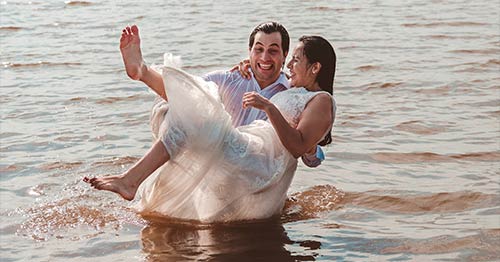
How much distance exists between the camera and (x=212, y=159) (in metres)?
5.57

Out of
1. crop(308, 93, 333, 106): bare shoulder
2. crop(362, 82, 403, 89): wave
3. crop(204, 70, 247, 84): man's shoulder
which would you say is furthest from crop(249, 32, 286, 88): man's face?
crop(362, 82, 403, 89): wave

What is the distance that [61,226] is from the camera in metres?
5.98

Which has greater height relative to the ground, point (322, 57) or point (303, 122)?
point (322, 57)

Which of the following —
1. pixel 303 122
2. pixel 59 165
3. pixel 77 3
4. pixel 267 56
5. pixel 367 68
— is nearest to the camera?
pixel 303 122

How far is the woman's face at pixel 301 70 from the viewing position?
19.3 feet

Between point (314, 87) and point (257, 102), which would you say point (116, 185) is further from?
point (314, 87)

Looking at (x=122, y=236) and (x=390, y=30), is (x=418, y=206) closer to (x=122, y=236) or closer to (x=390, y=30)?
(x=122, y=236)

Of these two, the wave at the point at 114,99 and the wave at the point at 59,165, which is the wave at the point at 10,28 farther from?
the wave at the point at 59,165

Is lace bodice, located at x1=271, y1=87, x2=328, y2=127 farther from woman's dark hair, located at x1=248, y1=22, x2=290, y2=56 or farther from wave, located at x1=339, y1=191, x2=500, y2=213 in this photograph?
wave, located at x1=339, y1=191, x2=500, y2=213


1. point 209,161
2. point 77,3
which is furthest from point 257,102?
point 77,3

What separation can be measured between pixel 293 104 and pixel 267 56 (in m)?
0.43

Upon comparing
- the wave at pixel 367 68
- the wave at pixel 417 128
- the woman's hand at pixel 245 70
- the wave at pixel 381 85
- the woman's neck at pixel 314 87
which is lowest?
the wave at pixel 367 68

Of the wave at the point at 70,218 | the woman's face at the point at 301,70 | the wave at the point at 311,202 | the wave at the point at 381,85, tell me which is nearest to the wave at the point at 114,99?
the wave at the point at 381,85

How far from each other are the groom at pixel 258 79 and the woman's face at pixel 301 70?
0.18 m
